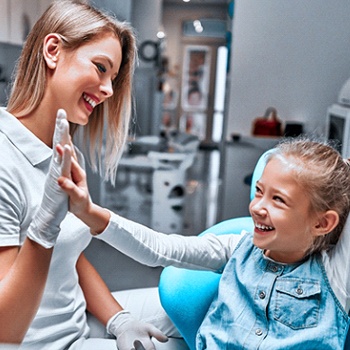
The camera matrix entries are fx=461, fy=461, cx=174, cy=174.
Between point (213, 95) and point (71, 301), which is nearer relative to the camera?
point (71, 301)

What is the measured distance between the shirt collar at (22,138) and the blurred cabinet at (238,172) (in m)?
0.63

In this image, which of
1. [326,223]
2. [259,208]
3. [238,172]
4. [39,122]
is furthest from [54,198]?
[238,172]

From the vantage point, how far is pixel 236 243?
3.44ft

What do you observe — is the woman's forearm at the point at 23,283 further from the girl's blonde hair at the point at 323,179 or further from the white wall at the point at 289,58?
the white wall at the point at 289,58

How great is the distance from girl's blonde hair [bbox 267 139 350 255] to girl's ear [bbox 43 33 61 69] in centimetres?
48

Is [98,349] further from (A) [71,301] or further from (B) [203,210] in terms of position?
(B) [203,210]

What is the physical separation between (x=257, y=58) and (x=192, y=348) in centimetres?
78

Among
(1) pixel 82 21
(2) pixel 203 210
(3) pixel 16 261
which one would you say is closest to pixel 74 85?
(1) pixel 82 21

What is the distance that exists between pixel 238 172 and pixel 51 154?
0.62 m

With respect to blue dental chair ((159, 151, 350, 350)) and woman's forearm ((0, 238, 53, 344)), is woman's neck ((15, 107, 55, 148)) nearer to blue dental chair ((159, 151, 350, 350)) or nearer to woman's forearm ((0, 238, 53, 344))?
woman's forearm ((0, 238, 53, 344))

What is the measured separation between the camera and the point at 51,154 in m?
0.92

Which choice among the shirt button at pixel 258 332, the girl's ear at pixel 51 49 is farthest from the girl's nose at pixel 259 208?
the girl's ear at pixel 51 49

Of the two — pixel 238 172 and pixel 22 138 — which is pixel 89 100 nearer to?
pixel 22 138

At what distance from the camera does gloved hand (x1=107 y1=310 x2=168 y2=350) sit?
1.03m
